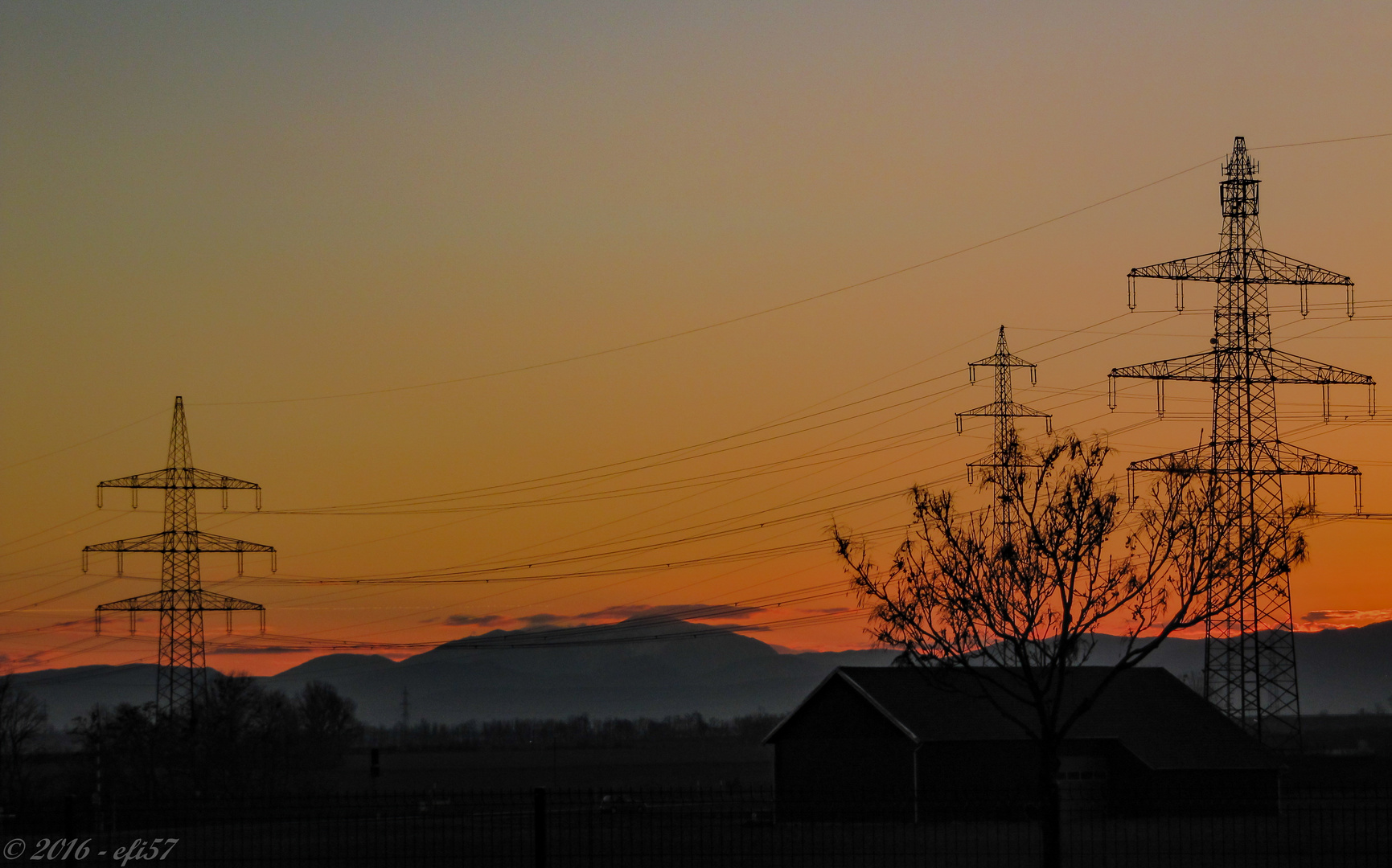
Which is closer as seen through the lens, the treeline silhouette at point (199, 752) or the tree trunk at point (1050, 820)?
the tree trunk at point (1050, 820)

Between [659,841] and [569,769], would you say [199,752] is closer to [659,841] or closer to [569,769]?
[659,841]

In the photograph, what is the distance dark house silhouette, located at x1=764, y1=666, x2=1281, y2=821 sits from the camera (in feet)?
174

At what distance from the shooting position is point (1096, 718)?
5775cm

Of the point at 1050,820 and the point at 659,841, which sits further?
the point at 659,841

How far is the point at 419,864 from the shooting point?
40.9 meters

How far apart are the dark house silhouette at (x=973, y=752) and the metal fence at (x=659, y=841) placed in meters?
1.12

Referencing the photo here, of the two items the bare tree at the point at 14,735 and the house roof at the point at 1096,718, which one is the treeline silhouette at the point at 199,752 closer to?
the bare tree at the point at 14,735

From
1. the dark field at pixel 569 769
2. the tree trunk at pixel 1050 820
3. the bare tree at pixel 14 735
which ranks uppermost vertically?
the tree trunk at pixel 1050 820

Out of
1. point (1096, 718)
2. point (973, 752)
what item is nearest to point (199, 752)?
point (973, 752)

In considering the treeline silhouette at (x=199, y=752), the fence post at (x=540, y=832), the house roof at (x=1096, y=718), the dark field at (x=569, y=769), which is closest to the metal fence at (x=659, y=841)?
the fence post at (x=540, y=832)

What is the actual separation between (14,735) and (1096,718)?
69.1m

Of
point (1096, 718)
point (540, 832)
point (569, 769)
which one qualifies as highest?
point (540, 832)

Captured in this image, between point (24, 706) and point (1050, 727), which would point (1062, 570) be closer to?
point (1050, 727)

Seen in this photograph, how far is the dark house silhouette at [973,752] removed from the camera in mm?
53031
